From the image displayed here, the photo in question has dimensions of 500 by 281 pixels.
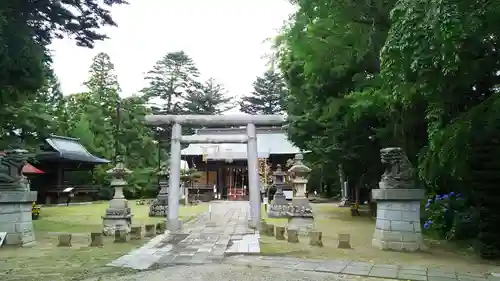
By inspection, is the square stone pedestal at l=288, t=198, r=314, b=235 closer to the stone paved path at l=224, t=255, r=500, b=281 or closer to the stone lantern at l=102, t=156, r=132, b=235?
the stone paved path at l=224, t=255, r=500, b=281

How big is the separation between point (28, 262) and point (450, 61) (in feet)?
23.1

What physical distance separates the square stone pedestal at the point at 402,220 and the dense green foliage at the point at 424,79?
526 millimetres

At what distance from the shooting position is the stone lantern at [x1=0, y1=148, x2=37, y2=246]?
862cm

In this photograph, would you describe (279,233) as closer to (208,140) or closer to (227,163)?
(208,140)

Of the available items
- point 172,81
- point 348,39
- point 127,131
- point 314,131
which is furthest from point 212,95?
point 348,39

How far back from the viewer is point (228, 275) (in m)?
5.70

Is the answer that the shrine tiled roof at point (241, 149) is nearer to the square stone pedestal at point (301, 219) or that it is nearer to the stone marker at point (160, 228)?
the stone marker at point (160, 228)

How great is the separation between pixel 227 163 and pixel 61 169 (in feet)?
36.2

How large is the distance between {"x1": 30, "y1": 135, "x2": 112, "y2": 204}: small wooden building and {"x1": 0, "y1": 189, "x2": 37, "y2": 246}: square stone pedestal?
16580 mm

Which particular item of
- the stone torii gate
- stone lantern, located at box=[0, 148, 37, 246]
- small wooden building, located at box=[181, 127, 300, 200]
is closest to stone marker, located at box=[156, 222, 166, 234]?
the stone torii gate

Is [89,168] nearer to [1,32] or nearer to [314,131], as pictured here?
[314,131]

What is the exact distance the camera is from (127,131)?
3100 cm

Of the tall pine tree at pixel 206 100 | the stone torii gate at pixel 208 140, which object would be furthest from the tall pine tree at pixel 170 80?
the stone torii gate at pixel 208 140

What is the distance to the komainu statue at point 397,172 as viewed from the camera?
819 centimetres
